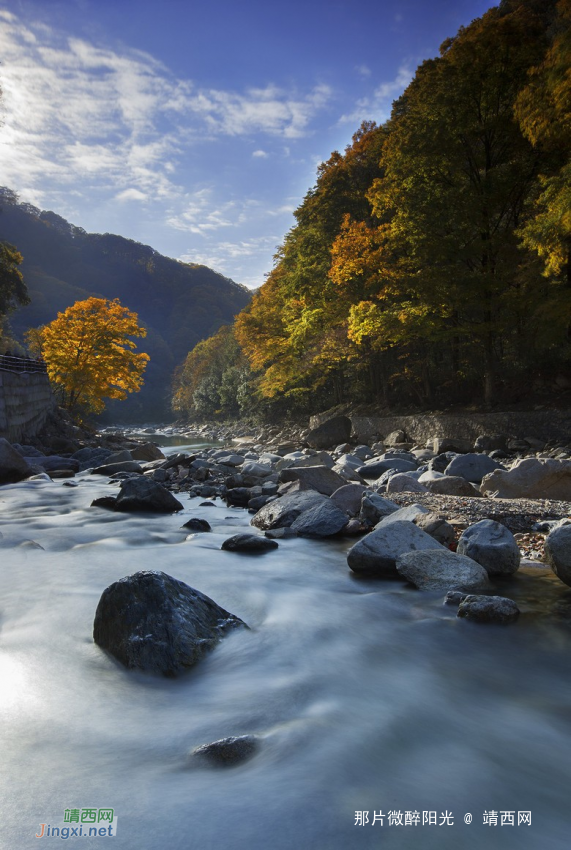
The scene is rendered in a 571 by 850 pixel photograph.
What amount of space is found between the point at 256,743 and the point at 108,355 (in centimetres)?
2495

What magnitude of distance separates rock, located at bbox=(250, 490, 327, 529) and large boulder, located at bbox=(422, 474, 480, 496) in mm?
2354

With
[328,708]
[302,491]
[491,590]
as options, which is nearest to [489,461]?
[302,491]

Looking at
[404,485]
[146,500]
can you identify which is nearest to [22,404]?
[146,500]

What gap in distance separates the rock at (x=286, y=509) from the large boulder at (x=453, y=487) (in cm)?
235

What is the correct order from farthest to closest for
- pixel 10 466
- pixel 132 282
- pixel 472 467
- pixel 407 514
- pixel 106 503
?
pixel 132 282 → pixel 10 466 → pixel 472 467 → pixel 106 503 → pixel 407 514

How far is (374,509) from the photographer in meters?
7.15

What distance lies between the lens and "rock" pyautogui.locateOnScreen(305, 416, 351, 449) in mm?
20938

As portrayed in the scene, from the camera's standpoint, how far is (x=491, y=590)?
15.5 feet

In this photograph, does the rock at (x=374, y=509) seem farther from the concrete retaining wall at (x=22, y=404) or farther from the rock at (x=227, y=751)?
the concrete retaining wall at (x=22, y=404)

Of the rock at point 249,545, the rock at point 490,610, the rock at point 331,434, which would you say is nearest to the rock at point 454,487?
the rock at point 249,545

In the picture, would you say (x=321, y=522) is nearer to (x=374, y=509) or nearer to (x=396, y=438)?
(x=374, y=509)

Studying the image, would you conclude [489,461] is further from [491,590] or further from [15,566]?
[15,566]

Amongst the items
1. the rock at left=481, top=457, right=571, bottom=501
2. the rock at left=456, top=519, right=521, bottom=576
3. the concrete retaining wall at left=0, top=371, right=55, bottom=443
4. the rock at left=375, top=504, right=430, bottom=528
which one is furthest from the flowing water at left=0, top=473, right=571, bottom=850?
the concrete retaining wall at left=0, top=371, right=55, bottom=443

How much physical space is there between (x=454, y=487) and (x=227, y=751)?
23.0ft
